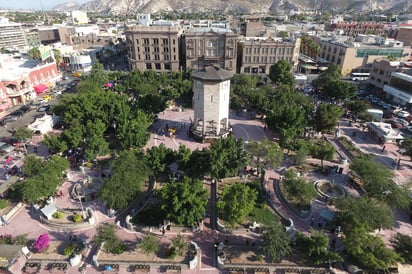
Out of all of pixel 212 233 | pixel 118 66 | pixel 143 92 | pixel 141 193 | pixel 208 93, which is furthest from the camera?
pixel 118 66

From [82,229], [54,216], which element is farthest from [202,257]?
[54,216]

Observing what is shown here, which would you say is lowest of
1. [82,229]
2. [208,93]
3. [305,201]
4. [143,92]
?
[82,229]

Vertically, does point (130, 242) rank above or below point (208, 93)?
below

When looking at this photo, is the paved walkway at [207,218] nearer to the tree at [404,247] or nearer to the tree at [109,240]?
the tree at [109,240]

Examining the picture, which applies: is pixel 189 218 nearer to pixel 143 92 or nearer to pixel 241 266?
pixel 241 266

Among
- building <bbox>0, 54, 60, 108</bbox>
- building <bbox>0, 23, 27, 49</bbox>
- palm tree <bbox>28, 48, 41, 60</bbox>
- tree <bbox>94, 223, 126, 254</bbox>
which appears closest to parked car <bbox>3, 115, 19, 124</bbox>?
building <bbox>0, 54, 60, 108</bbox>

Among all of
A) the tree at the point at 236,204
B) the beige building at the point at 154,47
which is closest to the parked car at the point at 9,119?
the beige building at the point at 154,47

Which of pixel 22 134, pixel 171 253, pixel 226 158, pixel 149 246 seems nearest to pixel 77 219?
pixel 149 246

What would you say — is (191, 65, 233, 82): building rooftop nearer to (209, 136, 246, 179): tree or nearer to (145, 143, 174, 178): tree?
(209, 136, 246, 179): tree
